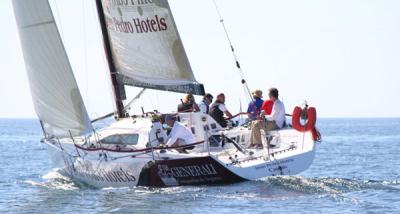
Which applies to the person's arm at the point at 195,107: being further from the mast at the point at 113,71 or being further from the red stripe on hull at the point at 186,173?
the red stripe on hull at the point at 186,173

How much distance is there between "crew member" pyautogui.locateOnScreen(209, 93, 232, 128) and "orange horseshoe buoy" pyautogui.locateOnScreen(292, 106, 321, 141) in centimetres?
246

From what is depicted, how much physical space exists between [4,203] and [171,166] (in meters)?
3.70

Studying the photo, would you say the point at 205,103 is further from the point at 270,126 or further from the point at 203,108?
the point at 270,126

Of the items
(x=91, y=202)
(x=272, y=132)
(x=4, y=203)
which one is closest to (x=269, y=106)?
(x=272, y=132)

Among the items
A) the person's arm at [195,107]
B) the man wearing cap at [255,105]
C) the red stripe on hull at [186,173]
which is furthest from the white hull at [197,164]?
the person's arm at [195,107]

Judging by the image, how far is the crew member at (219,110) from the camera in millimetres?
21609

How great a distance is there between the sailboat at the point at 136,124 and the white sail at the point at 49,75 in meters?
0.02

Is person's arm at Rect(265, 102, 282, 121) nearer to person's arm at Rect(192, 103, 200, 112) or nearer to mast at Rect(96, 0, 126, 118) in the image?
person's arm at Rect(192, 103, 200, 112)

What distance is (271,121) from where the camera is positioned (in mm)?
20562

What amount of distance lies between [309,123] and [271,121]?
1.44 metres

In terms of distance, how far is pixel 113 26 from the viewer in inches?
882

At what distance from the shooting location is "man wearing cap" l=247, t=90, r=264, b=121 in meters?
21.4

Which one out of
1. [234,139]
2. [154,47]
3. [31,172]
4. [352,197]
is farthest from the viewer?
[31,172]

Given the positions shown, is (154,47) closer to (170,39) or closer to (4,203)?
(170,39)
